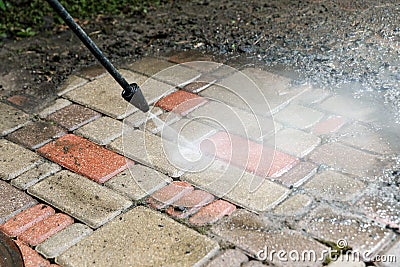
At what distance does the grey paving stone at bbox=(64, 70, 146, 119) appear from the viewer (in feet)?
9.68

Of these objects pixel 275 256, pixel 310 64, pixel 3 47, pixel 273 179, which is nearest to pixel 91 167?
pixel 273 179

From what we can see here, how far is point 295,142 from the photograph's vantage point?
2.56 metres

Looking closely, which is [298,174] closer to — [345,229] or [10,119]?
[345,229]

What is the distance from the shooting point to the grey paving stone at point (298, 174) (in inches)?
91.4

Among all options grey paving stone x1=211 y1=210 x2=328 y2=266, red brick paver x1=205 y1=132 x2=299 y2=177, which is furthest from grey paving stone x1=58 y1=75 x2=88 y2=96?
grey paving stone x1=211 y1=210 x2=328 y2=266

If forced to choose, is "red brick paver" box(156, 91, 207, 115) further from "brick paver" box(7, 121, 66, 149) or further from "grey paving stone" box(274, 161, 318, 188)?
"grey paving stone" box(274, 161, 318, 188)

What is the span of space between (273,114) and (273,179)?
1.71ft

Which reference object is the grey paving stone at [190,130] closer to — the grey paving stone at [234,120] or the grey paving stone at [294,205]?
the grey paving stone at [234,120]

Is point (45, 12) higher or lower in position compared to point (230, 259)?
higher

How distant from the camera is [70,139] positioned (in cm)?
277

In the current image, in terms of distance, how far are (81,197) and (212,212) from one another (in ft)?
1.78

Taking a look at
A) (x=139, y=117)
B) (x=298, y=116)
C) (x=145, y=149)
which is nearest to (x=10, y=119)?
(x=139, y=117)

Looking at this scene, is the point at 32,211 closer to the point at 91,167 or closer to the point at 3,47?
the point at 91,167

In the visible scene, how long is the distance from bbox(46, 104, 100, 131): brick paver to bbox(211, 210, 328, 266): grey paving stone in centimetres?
105
